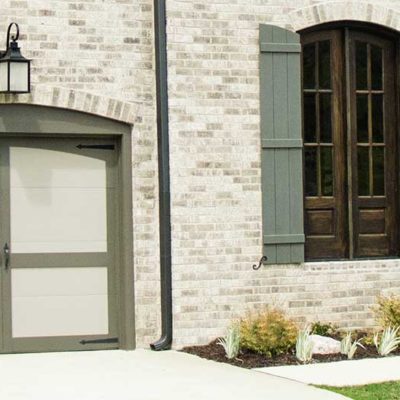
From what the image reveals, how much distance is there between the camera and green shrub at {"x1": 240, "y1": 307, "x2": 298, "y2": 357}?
1090 cm

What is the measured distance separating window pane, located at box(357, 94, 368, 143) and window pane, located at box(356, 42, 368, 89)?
0.13 m

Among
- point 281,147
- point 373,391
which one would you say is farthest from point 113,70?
point 373,391

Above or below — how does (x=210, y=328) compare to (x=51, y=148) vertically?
below

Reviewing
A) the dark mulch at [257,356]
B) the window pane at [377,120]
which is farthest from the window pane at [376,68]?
the dark mulch at [257,356]

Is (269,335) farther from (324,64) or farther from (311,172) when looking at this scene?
(324,64)

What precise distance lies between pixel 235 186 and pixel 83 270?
1.75 m

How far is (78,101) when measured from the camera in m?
11.4

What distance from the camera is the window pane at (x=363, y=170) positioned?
12.4 m

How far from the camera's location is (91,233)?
1160 cm

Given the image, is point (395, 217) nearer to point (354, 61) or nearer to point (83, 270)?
point (354, 61)

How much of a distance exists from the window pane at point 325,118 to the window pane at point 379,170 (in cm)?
56

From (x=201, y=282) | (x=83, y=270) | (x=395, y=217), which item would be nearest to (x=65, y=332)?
(x=83, y=270)

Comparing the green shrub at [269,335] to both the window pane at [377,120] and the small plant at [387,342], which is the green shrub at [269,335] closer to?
the small plant at [387,342]

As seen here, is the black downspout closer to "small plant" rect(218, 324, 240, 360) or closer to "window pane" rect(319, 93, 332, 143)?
"small plant" rect(218, 324, 240, 360)
